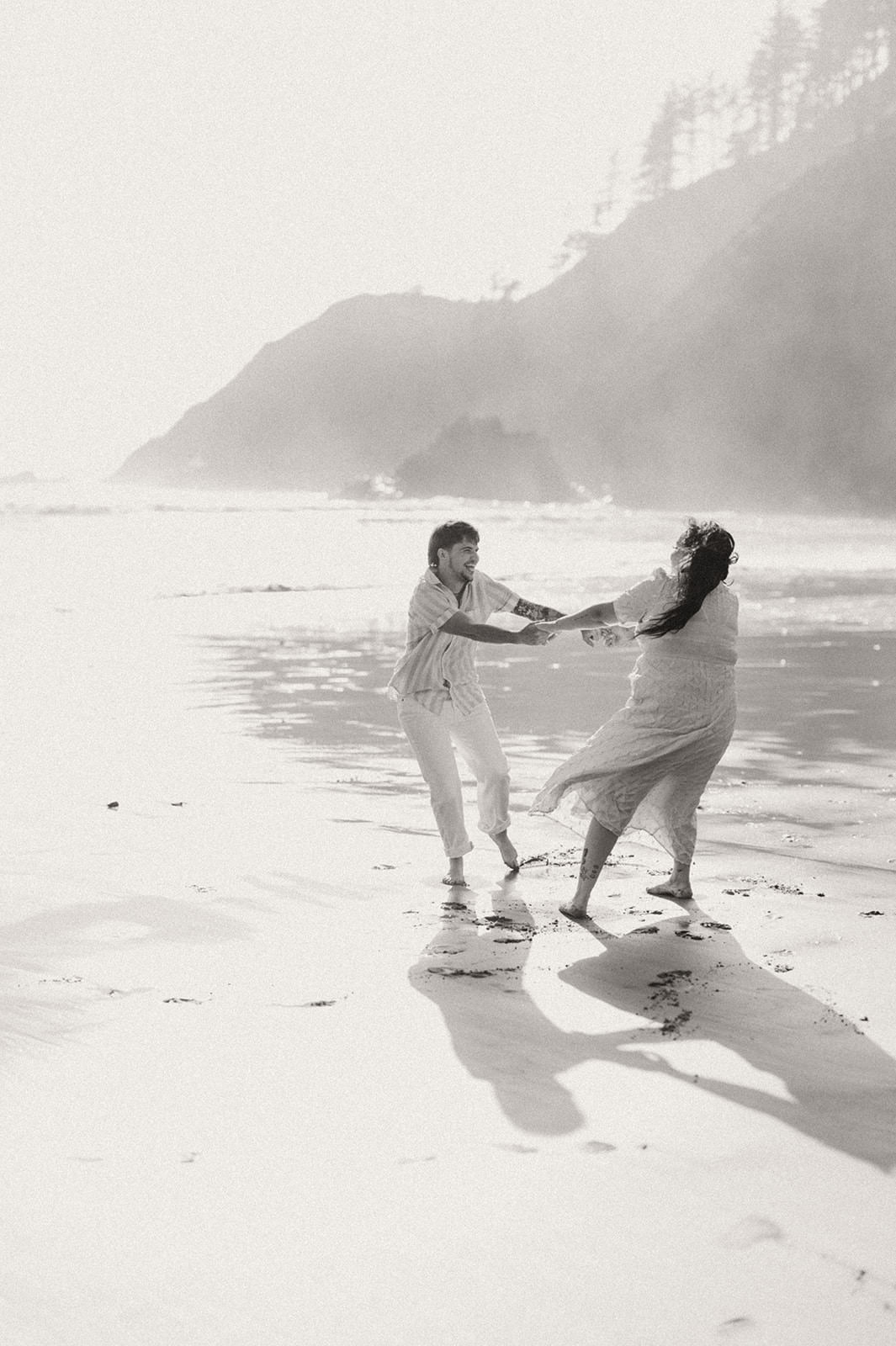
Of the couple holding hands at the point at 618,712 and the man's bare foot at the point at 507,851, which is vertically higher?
the couple holding hands at the point at 618,712

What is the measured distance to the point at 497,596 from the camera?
640 centimetres

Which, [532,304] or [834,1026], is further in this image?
[532,304]

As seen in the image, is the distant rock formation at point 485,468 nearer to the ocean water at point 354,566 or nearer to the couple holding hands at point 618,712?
the ocean water at point 354,566

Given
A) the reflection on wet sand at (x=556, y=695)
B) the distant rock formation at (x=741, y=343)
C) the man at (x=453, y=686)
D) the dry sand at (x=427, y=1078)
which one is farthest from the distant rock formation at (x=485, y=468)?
the man at (x=453, y=686)

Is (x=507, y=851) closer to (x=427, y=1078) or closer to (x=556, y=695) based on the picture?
(x=427, y=1078)

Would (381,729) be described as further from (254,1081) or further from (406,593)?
(406,593)

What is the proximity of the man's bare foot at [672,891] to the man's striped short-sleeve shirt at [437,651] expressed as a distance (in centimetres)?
116

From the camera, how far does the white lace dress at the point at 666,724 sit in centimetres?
559

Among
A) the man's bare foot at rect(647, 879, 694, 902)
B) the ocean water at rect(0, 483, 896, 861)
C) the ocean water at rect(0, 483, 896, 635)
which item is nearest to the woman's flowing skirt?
the man's bare foot at rect(647, 879, 694, 902)

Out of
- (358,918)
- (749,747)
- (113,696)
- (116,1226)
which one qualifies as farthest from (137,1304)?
(113,696)

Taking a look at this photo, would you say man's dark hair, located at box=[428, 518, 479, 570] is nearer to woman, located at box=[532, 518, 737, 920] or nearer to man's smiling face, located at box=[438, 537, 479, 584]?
man's smiling face, located at box=[438, 537, 479, 584]

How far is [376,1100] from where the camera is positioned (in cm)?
366

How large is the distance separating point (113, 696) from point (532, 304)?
134m

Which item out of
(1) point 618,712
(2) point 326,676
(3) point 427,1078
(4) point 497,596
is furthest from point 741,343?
(3) point 427,1078
